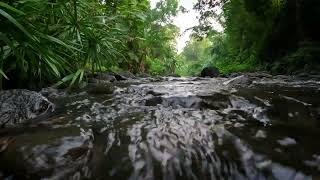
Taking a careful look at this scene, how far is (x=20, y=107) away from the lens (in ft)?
8.16

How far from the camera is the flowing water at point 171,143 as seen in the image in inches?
58.2

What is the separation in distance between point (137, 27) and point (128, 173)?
8367 mm

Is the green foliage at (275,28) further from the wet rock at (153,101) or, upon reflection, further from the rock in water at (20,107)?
the rock in water at (20,107)

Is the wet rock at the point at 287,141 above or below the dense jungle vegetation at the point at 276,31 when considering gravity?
below

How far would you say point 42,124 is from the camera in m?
2.21

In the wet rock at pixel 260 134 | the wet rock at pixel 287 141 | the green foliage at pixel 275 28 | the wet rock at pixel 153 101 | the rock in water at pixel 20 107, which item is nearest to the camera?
the wet rock at pixel 287 141

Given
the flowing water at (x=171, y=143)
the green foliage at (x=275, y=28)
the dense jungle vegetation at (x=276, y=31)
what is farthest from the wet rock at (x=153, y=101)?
the green foliage at (x=275, y=28)

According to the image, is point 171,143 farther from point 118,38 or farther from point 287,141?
point 118,38

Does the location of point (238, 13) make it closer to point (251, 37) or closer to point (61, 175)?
point (251, 37)

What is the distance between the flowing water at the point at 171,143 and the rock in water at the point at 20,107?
0.13 meters

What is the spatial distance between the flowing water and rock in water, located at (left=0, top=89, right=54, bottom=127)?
13 cm

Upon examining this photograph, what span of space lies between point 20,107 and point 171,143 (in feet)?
4.28

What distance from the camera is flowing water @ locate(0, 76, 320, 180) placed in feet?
4.85

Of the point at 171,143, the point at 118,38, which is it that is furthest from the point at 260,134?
the point at 118,38
